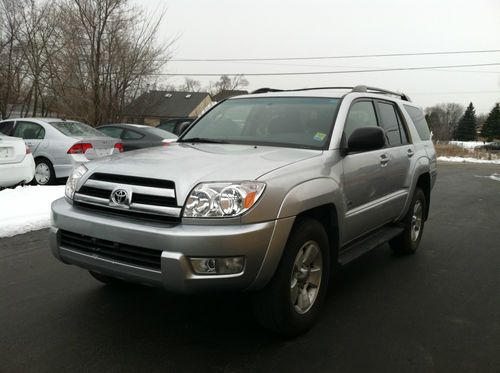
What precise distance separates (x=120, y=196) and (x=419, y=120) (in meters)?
4.36

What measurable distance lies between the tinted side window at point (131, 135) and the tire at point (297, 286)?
8.71 meters

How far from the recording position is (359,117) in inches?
172

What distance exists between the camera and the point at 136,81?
64.4 feet

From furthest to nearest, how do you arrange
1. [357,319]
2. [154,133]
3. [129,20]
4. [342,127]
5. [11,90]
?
1. [11,90]
2. [129,20]
3. [154,133]
4. [342,127]
5. [357,319]

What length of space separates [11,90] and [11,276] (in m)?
22.1

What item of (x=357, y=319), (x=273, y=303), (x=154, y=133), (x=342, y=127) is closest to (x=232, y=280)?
(x=273, y=303)

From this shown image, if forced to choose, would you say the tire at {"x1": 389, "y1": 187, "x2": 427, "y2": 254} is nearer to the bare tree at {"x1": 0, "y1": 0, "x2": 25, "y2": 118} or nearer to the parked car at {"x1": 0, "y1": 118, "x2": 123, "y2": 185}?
the parked car at {"x1": 0, "y1": 118, "x2": 123, "y2": 185}

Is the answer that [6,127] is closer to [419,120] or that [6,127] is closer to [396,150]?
[419,120]

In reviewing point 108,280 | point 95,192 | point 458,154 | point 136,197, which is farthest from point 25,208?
point 458,154

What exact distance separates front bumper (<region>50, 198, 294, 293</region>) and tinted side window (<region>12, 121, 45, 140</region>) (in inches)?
299

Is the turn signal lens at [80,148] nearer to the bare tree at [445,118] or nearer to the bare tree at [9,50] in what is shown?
the bare tree at [9,50]

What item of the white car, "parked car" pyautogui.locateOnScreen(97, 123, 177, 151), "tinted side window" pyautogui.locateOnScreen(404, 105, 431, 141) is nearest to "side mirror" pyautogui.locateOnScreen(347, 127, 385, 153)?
"tinted side window" pyautogui.locateOnScreen(404, 105, 431, 141)

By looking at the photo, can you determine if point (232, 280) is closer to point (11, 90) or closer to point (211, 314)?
point (211, 314)

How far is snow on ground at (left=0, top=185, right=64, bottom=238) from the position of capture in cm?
622
